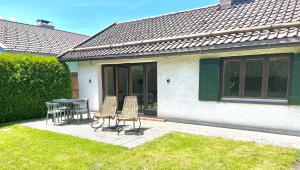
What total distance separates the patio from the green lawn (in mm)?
496

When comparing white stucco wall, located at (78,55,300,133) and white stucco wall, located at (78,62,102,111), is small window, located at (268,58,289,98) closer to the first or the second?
white stucco wall, located at (78,55,300,133)

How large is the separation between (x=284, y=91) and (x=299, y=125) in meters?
1.20

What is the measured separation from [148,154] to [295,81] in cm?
530

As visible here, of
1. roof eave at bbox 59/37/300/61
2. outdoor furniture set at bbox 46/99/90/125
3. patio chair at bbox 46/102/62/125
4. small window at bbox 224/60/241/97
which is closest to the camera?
roof eave at bbox 59/37/300/61

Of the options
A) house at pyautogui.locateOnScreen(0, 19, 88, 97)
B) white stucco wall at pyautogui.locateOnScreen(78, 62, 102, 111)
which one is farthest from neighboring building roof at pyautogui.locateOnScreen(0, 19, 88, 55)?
white stucco wall at pyautogui.locateOnScreen(78, 62, 102, 111)

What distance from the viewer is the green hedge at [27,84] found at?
9258 millimetres

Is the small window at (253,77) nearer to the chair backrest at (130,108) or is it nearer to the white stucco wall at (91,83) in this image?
the chair backrest at (130,108)

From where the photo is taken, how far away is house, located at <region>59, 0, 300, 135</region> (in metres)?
6.90

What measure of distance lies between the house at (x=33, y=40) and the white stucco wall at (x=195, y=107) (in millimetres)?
7703

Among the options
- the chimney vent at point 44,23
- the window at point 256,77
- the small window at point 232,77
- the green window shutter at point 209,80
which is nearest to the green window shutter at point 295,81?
the window at point 256,77

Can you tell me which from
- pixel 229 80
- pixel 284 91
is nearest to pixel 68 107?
Answer: pixel 229 80

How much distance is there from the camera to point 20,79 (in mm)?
9633

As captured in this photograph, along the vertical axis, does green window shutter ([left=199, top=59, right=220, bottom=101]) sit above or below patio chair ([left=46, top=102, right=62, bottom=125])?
above

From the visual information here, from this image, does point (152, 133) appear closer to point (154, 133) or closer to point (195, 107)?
point (154, 133)
